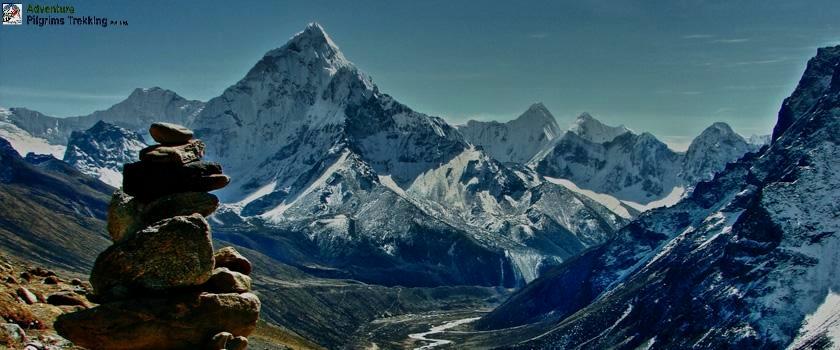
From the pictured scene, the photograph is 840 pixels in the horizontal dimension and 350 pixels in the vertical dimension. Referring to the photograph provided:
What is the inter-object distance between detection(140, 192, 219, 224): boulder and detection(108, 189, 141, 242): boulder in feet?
3.21

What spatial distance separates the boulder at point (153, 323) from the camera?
5962cm

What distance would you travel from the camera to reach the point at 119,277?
61.6 meters

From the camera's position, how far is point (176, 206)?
65250 mm

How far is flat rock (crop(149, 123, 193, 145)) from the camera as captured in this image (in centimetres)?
6831

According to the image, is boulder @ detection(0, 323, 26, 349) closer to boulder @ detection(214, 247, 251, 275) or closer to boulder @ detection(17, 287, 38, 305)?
boulder @ detection(17, 287, 38, 305)

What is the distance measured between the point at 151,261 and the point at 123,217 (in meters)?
6.59

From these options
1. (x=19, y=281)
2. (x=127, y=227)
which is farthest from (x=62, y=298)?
(x=127, y=227)

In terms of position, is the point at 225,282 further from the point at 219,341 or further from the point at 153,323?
the point at 153,323

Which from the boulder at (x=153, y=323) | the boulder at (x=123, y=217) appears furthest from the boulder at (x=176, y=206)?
the boulder at (x=153, y=323)

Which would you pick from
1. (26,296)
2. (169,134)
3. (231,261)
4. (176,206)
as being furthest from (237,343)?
(169,134)

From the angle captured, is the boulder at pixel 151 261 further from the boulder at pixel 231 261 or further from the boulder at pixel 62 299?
the boulder at pixel 231 261

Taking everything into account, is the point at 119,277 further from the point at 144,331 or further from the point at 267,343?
the point at 267,343

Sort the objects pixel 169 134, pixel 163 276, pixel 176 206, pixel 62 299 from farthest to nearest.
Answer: pixel 169 134
pixel 62 299
pixel 176 206
pixel 163 276

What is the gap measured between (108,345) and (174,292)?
20.0ft
